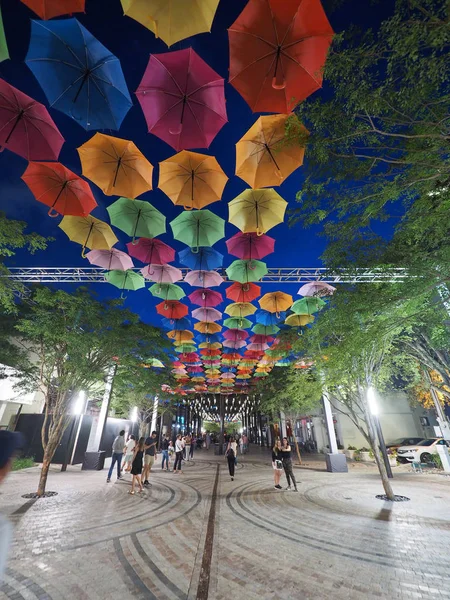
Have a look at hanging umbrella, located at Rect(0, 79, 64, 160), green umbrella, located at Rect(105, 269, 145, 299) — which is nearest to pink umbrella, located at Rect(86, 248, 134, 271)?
green umbrella, located at Rect(105, 269, 145, 299)

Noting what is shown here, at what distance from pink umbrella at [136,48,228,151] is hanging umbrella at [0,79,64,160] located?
6.91 feet

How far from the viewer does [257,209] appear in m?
7.45

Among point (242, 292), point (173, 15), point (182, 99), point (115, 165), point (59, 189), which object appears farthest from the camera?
point (242, 292)

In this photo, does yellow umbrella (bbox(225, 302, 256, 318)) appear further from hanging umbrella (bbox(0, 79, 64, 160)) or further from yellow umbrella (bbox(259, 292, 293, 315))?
hanging umbrella (bbox(0, 79, 64, 160))

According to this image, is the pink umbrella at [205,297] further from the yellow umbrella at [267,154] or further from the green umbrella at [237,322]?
the yellow umbrella at [267,154]

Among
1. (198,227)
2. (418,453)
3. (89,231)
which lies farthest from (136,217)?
(418,453)

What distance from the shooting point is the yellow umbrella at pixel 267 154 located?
18.2ft

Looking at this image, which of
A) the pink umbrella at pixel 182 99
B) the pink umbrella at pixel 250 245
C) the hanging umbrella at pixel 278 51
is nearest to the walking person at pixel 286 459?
the pink umbrella at pixel 250 245

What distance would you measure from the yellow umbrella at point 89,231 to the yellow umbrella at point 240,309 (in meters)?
6.68

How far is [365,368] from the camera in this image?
9375 millimetres

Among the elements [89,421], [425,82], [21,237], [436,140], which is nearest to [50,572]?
[21,237]

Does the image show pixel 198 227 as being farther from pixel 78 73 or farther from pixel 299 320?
pixel 299 320

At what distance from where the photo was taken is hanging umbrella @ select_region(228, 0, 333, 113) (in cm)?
401

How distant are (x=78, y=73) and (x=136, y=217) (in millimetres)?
3358
